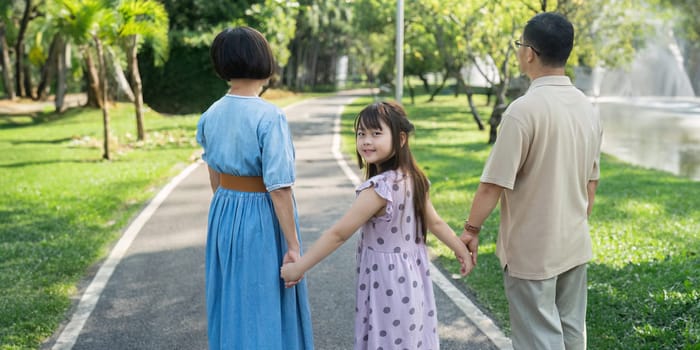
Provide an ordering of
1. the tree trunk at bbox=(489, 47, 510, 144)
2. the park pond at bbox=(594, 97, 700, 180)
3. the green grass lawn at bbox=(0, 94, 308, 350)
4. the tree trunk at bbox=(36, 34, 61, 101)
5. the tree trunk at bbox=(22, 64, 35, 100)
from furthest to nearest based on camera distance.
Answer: the tree trunk at bbox=(22, 64, 35, 100) < the tree trunk at bbox=(36, 34, 61, 101) < the tree trunk at bbox=(489, 47, 510, 144) < the park pond at bbox=(594, 97, 700, 180) < the green grass lawn at bbox=(0, 94, 308, 350)

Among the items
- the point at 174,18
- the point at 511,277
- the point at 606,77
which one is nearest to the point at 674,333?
the point at 511,277

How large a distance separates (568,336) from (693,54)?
154 ft

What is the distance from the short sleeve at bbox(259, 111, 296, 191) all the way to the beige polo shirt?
0.94 m

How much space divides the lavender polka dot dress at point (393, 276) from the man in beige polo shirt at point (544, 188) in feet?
1.31

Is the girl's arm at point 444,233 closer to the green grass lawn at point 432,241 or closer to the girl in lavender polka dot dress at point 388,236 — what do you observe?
the girl in lavender polka dot dress at point 388,236

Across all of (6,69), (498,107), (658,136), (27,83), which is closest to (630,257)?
(498,107)

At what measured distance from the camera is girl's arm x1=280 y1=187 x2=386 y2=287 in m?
3.31

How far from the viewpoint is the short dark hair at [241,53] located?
331 centimetres

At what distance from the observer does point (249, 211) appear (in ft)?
11.5

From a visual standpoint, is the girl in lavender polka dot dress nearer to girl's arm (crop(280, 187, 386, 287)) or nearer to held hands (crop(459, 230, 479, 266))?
girl's arm (crop(280, 187, 386, 287))

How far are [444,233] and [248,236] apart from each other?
0.94 metres

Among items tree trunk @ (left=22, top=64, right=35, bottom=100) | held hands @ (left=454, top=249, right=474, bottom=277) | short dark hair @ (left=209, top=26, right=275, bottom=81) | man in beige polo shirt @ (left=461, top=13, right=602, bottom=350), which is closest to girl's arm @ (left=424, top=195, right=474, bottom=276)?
held hands @ (left=454, top=249, right=474, bottom=277)

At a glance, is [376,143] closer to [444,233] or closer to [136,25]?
[444,233]

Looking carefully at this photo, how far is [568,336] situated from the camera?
3572 millimetres
